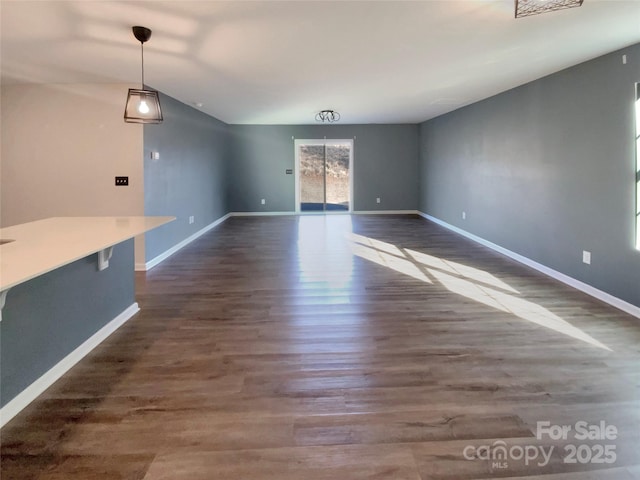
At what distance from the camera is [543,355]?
8.61ft

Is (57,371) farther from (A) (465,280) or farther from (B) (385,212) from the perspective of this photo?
(B) (385,212)

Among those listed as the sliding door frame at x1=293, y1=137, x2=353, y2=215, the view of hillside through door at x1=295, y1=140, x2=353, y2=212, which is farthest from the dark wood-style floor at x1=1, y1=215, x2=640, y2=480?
the view of hillside through door at x1=295, y1=140, x2=353, y2=212

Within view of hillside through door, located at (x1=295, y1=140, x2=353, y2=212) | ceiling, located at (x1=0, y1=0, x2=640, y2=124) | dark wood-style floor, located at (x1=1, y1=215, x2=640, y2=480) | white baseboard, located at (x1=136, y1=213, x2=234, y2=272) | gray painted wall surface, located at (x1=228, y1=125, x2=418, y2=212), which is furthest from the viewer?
view of hillside through door, located at (x1=295, y1=140, x2=353, y2=212)

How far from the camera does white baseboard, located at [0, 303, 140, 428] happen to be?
1985 millimetres

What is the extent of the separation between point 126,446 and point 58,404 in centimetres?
61

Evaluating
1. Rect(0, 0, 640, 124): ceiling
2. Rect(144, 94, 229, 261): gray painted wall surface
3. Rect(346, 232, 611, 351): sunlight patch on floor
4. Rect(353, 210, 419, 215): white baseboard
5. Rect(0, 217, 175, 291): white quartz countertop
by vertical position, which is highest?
Rect(0, 0, 640, 124): ceiling

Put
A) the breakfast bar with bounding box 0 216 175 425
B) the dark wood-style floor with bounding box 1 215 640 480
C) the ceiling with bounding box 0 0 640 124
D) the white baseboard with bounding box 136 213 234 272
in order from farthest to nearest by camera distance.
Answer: the white baseboard with bounding box 136 213 234 272 < the ceiling with bounding box 0 0 640 124 < the breakfast bar with bounding box 0 216 175 425 < the dark wood-style floor with bounding box 1 215 640 480

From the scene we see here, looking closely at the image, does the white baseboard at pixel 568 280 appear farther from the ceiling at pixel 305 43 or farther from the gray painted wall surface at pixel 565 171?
the ceiling at pixel 305 43

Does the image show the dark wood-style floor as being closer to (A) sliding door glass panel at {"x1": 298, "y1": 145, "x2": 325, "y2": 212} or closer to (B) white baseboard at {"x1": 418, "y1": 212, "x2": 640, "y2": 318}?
(B) white baseboard at {"x1": 418, "y1": 212, "x2": 640, "y2": 318}

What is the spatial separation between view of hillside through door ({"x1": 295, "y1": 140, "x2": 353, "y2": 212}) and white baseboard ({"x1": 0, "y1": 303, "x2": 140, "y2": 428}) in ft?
24.8

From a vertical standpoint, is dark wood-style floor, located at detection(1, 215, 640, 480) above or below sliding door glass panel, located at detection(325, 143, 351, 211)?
below

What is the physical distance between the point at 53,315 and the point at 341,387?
176 centimetres

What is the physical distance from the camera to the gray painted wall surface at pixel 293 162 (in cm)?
1012

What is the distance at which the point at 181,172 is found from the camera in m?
6.32
